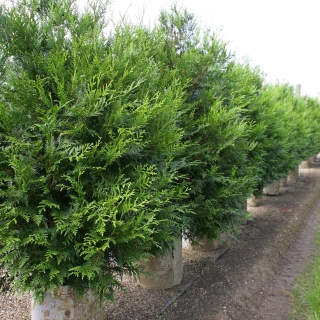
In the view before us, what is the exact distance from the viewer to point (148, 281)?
4.55 meters

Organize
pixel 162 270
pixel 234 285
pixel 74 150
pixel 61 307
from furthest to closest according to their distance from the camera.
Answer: pixel 234 285
pixel 162 270
pixel 61 307
pixel 74 150

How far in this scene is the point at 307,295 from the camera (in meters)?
4.52

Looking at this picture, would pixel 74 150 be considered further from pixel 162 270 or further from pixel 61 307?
pixel 162 270

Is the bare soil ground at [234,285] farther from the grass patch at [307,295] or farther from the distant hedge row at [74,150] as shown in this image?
the distant hedge row at [74,150]

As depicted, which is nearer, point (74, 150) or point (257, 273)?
point (74, 150)

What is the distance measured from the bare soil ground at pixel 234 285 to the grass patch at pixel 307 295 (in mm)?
99

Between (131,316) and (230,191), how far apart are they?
1.87m

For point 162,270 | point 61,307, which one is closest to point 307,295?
point 162,270

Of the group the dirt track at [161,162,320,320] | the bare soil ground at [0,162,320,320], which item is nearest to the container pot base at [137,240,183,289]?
the bare soil ground at [0,162,320,320]

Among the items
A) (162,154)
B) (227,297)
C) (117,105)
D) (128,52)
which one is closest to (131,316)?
(227,297)

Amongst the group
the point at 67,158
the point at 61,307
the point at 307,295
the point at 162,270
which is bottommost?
the point at 307,295

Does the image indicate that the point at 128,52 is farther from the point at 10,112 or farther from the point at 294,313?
the point at 294,313

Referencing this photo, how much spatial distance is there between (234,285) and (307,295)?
0.91 metres

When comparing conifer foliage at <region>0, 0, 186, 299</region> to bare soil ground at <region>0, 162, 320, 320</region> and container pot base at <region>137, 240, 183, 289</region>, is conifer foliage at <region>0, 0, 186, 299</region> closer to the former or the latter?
bare soil ground at <region>0, 162, 320, 320</region>
